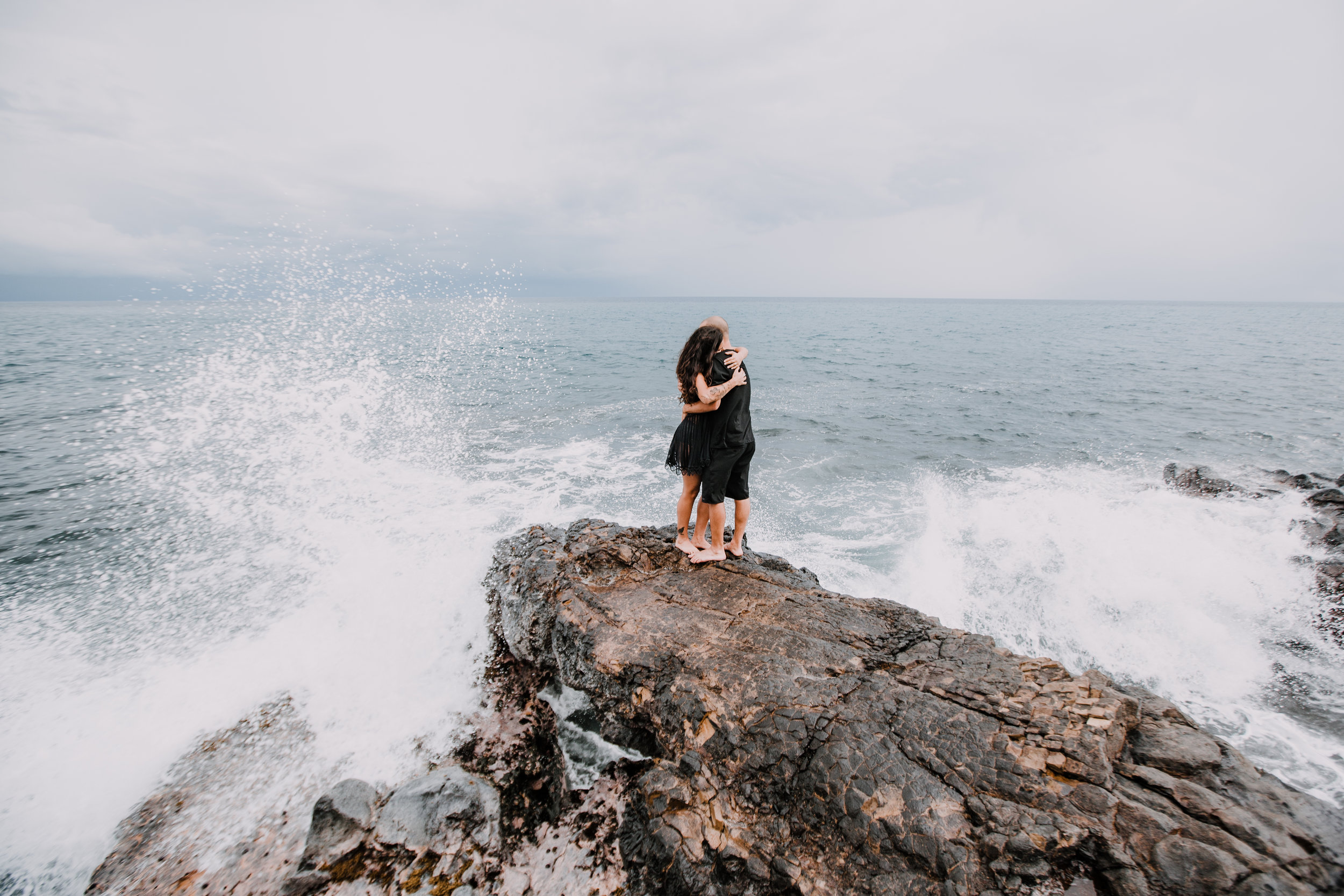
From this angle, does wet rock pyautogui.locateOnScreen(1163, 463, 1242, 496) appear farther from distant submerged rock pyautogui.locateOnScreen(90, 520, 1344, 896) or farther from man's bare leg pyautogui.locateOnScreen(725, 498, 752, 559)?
man's bare leg pyautogui.locateOnScreen(725, 498, 752, 559)

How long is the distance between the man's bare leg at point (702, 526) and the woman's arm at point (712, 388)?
1253 mm

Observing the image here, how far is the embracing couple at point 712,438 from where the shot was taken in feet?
16.1

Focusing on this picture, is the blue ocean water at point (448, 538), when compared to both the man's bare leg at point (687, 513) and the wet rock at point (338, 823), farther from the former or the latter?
the man's bare leg at point (687, 513)

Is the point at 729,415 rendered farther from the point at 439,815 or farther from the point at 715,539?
the point at 439,815

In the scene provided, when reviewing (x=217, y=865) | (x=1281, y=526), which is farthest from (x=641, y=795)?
(x=1281, y=526)

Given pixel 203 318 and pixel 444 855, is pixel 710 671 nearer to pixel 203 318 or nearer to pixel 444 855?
pixel 444 855

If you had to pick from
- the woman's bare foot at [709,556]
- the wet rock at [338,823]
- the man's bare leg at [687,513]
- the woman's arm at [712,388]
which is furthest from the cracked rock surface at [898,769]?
the woman's arm at [712,388]

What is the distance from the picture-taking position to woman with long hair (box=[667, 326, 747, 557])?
4875 mm

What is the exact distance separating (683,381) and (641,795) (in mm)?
3520

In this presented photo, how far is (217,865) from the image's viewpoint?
3953 mm

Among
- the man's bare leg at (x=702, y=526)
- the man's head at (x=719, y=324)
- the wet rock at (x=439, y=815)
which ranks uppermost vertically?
the man's head at (x=719, y=324)

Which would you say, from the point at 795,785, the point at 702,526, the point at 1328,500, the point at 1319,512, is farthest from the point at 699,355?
the point at 1328,500

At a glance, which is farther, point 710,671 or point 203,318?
point 203,318

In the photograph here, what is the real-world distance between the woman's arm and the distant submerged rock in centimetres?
194
